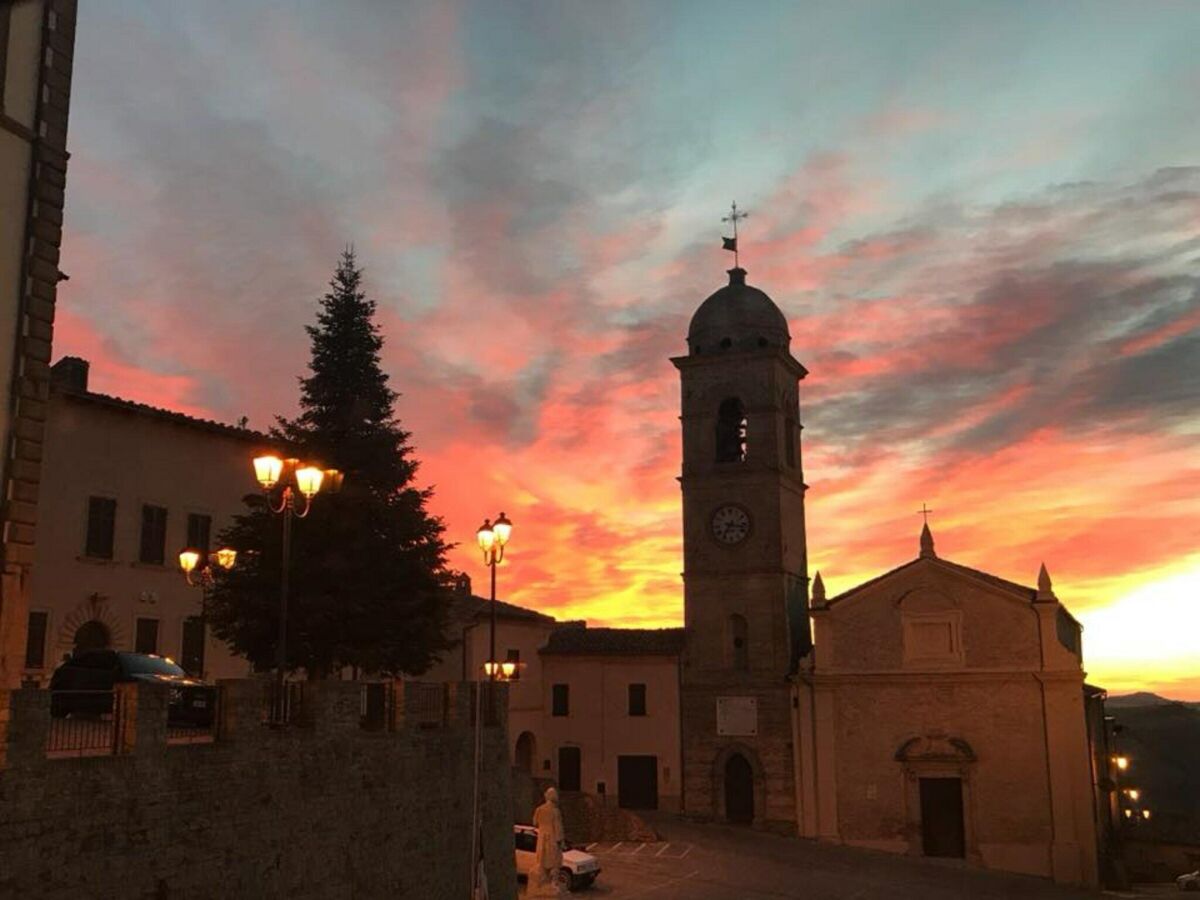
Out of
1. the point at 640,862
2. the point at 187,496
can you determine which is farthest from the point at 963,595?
the point at 187,496

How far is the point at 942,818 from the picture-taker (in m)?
42.2

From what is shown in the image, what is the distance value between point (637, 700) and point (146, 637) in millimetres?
23250

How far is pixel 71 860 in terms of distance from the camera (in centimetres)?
1356

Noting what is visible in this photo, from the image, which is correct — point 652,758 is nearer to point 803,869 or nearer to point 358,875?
point 803,869

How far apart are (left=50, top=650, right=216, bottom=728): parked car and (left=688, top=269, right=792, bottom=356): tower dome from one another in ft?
110

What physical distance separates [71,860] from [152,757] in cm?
175

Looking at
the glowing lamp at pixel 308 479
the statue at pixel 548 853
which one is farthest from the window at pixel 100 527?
the statue at pixel 548 853

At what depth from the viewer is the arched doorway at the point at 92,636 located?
30.9 meters

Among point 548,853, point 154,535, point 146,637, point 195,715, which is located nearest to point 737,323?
point 154,535

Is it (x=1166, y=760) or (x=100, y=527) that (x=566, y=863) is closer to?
(x=100, y=527)

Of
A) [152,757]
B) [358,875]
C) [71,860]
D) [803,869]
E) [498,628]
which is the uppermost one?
[498,628]

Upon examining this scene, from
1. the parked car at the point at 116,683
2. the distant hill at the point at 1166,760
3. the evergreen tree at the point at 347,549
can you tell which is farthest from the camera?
the distant hill at the point at 1166,760

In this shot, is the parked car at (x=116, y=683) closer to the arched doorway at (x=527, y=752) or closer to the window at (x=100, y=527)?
the window at (x=100, y=527)

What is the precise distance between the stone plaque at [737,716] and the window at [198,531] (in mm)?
23431
